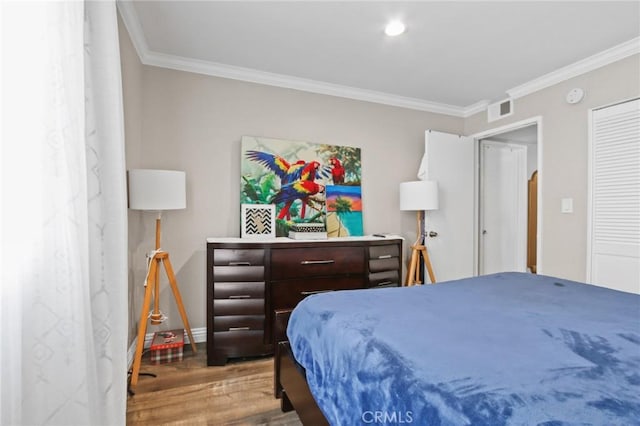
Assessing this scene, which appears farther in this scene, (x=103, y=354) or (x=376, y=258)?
(x=376, y=258)

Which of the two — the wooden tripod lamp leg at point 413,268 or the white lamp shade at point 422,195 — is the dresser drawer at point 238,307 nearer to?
the wooden tripod lamp leg at point 413,268

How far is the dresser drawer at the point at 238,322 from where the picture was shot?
247cm

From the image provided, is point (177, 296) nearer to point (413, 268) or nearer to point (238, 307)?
point (238, 307)

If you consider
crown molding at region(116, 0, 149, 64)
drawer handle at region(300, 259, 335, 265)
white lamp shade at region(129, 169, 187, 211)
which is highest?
crown molding at region(116, 0, 149, 64)

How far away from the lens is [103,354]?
1.31m

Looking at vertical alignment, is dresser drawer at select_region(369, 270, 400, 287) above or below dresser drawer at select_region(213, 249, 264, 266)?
below

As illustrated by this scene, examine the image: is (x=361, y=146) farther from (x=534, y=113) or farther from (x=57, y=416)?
(x=57, y=416)

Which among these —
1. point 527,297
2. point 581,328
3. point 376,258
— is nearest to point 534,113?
point 376,258

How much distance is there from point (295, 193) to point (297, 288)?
975 mm

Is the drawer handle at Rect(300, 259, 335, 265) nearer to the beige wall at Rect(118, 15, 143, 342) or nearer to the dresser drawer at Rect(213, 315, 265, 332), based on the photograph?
the dresser drawer at Rect(213, 315, 265, 332)

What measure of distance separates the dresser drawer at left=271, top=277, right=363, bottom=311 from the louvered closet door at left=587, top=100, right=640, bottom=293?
6.98 feet

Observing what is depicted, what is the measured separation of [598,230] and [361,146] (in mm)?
2274

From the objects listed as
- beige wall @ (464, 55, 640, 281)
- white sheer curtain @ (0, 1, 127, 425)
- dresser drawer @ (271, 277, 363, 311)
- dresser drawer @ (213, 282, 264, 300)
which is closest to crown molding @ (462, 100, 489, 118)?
beige wall @ (464, 55, 640, 281)

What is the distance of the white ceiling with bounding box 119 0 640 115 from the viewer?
210 centimetres
